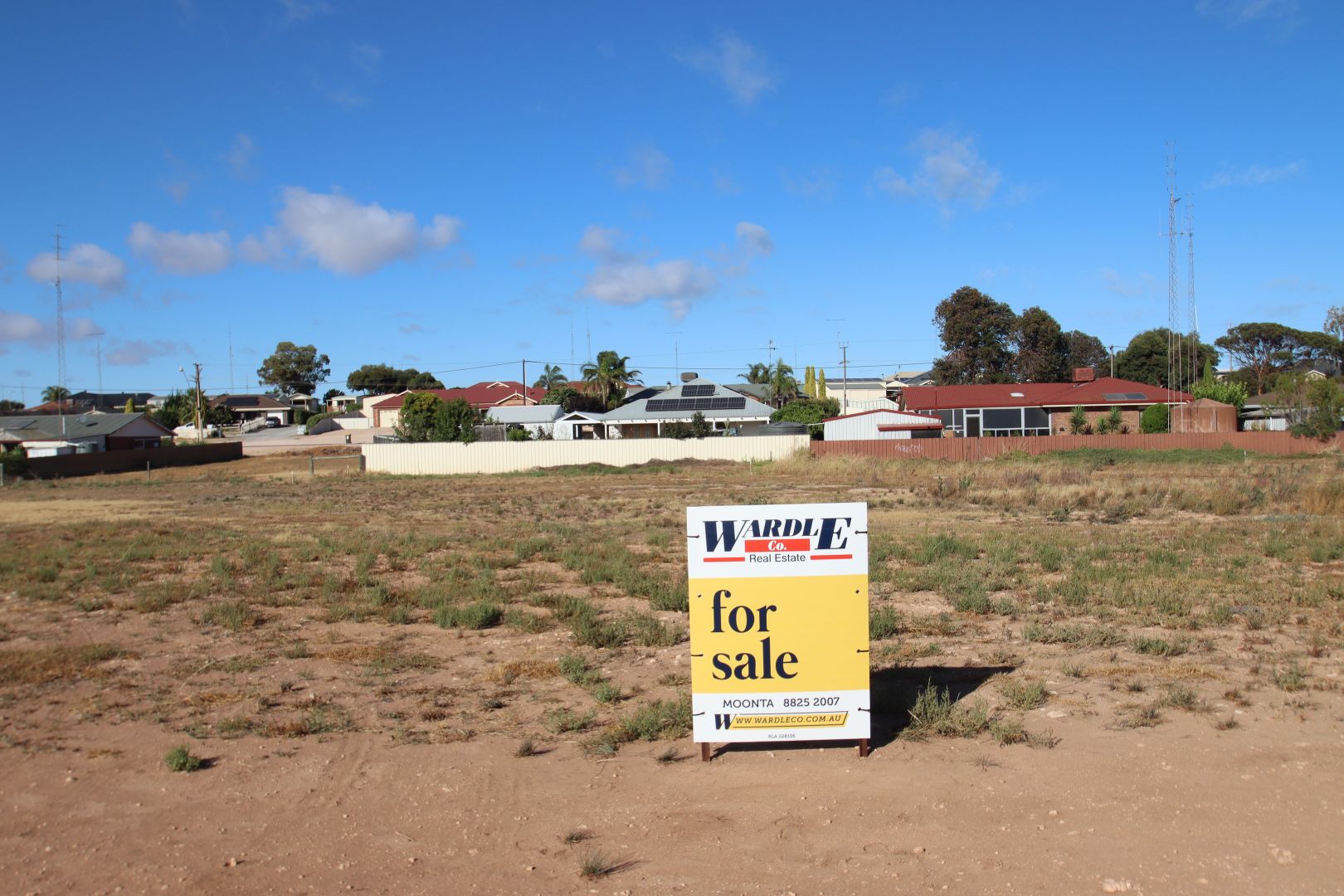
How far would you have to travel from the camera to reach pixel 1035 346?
98.2 metres

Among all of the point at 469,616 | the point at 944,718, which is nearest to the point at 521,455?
the point at 469,616

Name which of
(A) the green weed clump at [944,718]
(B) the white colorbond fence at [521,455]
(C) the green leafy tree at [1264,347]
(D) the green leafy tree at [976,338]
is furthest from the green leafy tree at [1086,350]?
(A) the green weed clump at [944,718]

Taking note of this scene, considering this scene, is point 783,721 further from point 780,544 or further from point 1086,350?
point 1086,350

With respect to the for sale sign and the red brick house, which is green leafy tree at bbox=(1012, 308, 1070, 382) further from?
the for sale sign

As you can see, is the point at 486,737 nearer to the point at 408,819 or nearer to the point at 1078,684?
the point at 408,819

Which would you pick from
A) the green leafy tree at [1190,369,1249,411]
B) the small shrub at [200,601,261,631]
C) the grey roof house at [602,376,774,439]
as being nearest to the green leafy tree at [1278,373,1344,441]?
the green leafy tree at [1190,369,1249,411]

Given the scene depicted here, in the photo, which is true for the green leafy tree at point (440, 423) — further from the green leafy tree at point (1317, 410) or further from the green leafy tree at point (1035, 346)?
the green leafy tree at point (1035, 346)

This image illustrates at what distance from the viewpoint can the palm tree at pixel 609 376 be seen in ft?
315

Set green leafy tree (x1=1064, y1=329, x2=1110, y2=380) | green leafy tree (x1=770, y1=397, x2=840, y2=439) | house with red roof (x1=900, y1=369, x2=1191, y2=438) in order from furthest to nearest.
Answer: green leafy tree (x1=1064, y1=329, x2=1110, y2=380) < house with red roof (x1=900, y1=369, x2=1191, y2=438) < green leafy tree (x1=770, y1=397, x2=840, y2=439)

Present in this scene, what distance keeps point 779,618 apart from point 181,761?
443 centimetres

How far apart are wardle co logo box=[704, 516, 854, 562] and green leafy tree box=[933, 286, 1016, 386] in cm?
9509

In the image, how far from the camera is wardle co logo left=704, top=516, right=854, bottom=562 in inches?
283

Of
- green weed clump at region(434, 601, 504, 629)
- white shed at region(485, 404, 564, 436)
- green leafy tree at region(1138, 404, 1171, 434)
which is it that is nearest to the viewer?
green weed clump at region(434, 601, 504, 629)

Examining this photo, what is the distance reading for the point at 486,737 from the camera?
25.7 feet
